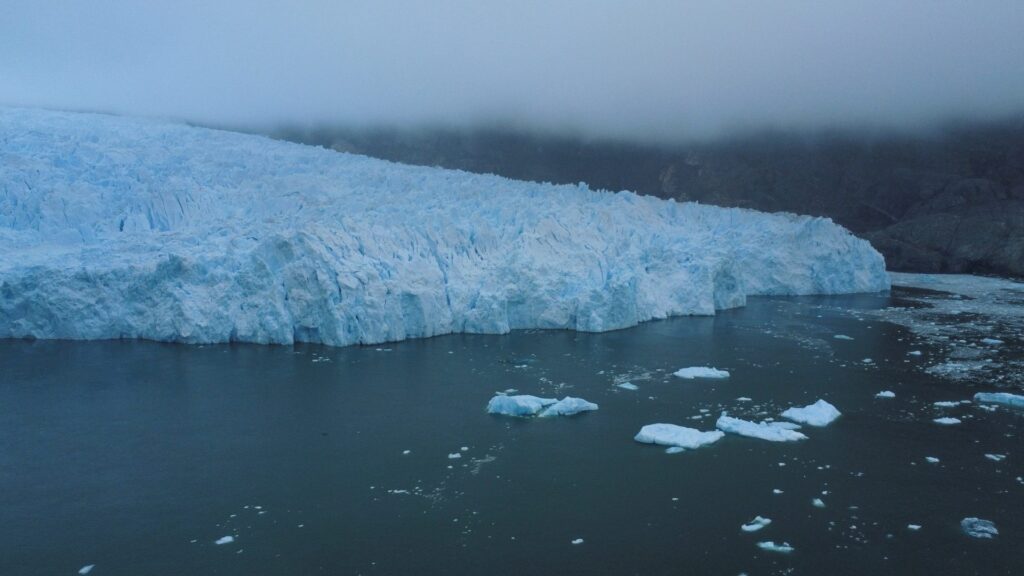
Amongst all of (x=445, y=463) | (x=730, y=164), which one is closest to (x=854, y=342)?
(x=445, y=463)

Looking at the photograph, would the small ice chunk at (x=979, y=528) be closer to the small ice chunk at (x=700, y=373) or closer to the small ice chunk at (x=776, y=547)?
the small ice chunk at (x=776, y=547)

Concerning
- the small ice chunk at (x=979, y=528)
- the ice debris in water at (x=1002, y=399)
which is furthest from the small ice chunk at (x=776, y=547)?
the ice debris in water at (x=1002, y=399)

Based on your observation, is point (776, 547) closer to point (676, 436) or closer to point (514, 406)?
point (676, 436)

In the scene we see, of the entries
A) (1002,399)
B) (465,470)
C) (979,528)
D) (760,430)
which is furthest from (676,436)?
(1002,399)

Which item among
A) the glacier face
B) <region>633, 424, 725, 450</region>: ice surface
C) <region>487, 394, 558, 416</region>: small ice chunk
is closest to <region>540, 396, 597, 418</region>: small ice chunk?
<region>487, 394, 558, 416</region>: small ice chunk

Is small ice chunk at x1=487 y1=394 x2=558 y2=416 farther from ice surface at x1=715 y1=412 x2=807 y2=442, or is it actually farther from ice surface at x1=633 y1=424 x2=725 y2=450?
ice surface at x1=715 y1=412 x2=807 y2=442

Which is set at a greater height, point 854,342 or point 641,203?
point 641,203

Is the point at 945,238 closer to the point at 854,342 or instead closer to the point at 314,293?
the point at 854,342
